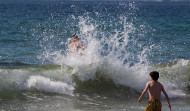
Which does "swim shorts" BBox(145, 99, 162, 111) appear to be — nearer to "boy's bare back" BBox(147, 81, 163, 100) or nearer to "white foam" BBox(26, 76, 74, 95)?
"boy's bare back" BBox(147, 81, 163, 100)

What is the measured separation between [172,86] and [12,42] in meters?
9.31

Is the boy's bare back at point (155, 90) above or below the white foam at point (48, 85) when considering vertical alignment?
above

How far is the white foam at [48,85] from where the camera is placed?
9.02 metres

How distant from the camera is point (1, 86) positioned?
886cm

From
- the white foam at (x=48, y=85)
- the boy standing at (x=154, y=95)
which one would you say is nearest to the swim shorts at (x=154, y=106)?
the boy standing at (x=154, y=95)

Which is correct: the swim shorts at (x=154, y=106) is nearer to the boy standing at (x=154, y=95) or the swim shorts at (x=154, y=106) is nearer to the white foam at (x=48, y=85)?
the boy standing at (x=154, y=95)

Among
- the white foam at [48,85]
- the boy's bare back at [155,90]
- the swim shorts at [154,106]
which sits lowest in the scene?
the white foam at [48,85]

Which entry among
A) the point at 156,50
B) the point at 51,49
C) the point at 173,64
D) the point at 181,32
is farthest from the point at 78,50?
the point at 181,32

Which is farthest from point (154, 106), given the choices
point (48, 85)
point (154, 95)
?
point (48, 85)

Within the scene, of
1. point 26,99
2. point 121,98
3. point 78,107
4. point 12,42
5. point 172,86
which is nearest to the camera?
point 78,107

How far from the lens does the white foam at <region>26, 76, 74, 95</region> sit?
355 inches

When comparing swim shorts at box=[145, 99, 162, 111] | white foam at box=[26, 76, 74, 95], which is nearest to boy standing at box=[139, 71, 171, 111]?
swim shorts at box=[145, 99, 162, 111]

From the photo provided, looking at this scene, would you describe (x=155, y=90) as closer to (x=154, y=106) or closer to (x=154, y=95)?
(x=154, y=95)

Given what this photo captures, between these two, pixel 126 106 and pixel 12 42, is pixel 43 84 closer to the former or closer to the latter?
pixel 126 106
